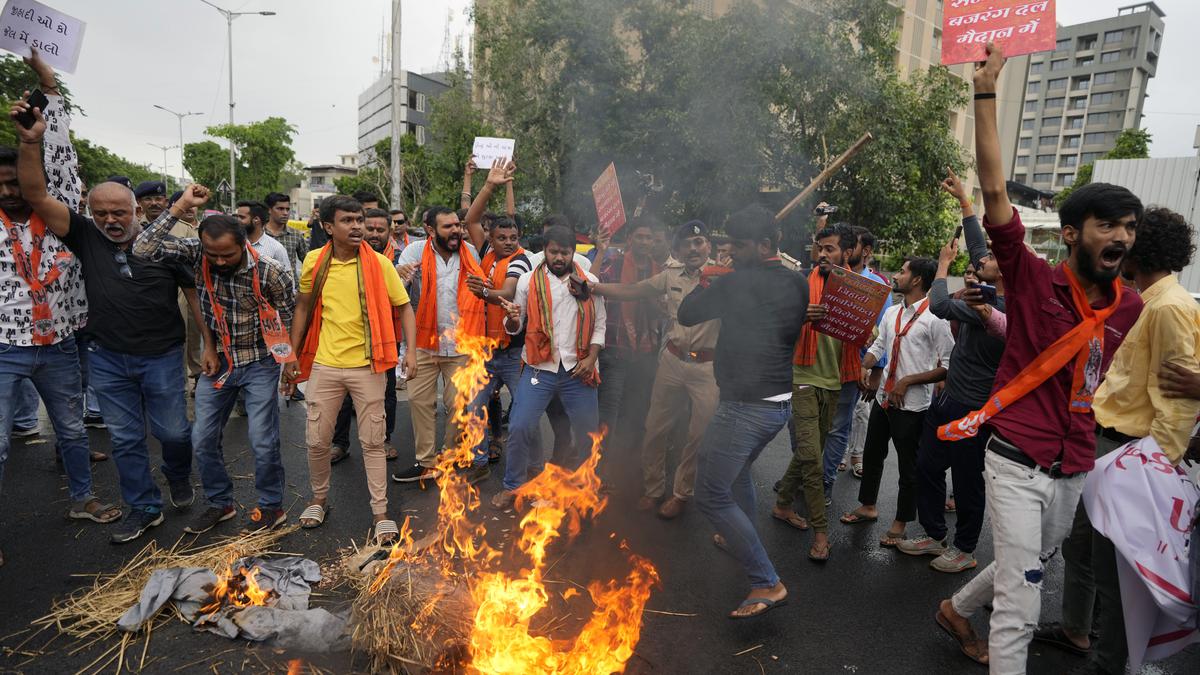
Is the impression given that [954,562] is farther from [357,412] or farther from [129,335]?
[129,335]

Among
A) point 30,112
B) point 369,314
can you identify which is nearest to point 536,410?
point 369,314

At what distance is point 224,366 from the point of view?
4.29 m

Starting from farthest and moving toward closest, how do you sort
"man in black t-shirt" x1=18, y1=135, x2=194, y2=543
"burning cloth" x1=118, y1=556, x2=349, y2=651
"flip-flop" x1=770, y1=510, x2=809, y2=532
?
"flip-flop" x1=770, y1=510, x2=809, y2=532
"man in black t-shirt" x1=18, y1=135, x2=194, y2=543
"burning cloth" x1=118, y1=556, x2=349, y2=651

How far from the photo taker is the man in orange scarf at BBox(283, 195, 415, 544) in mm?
4375

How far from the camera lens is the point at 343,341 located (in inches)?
173

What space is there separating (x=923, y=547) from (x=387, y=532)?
12.1 ft

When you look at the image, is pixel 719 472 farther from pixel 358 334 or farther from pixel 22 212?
pixel 22 212

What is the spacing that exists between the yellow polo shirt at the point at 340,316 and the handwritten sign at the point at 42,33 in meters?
1.78

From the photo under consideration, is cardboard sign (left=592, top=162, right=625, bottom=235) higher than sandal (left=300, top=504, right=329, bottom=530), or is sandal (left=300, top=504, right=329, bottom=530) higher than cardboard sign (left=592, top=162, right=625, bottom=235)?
cardboard sign (left=592, top=162, right=625, bottom=235)

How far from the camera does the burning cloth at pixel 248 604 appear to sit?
309 centimetres

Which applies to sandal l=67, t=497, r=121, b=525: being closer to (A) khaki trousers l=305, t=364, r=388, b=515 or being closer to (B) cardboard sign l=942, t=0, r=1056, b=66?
(A) khaki trousers l=305, t=364, r=388, b=515

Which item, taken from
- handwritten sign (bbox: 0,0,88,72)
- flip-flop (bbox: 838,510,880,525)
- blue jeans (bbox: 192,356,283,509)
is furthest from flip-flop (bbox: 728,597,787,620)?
handwritten sign (bbox: 0,0,88,72)

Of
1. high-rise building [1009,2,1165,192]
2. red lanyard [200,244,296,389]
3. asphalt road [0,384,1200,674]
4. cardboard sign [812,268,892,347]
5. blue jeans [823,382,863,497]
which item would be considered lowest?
asphalt road [0,384,1200,674]

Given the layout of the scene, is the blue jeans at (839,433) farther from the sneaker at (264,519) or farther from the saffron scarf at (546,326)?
the sneaker at (264,519)
